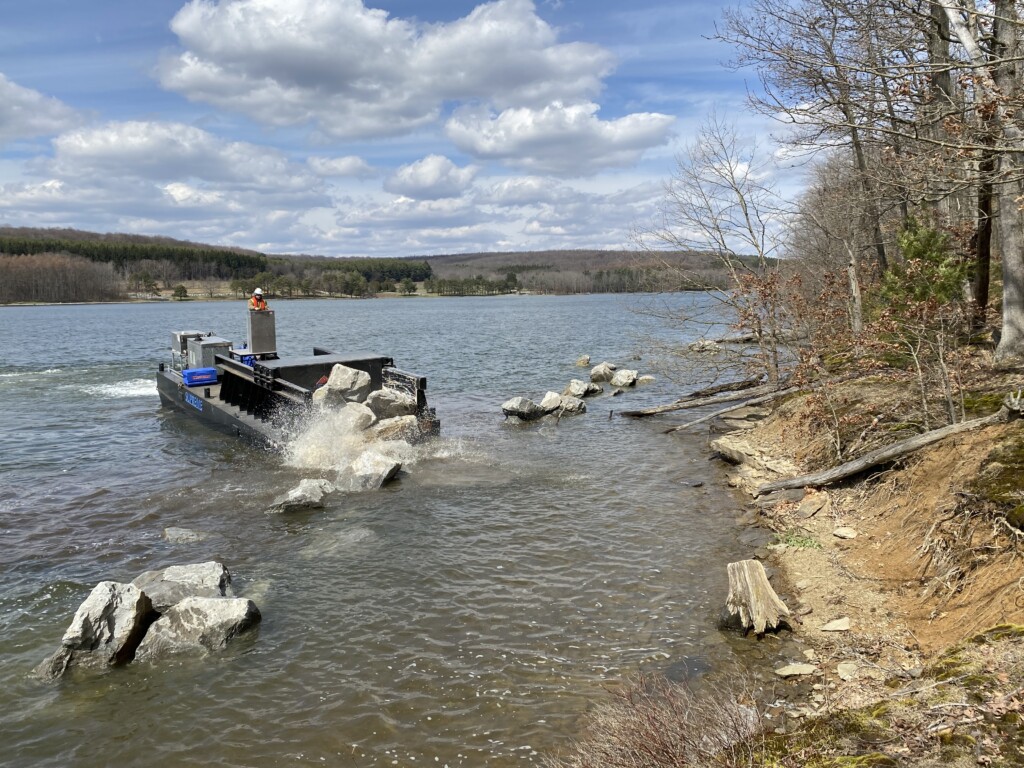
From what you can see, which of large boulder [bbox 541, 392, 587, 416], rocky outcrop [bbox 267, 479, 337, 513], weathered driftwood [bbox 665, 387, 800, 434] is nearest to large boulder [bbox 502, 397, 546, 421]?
large boulder [bbox 541, 392, 587, 416]

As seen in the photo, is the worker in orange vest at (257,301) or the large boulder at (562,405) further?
the large boulder at (562,405)

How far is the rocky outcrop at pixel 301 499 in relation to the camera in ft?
39.5

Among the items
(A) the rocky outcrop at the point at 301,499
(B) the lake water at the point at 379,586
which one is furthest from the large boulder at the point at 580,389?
(A) the rocky outcrop at the point at 301,499

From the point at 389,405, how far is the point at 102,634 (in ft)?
35.6

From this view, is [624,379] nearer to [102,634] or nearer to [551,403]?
[551,403]

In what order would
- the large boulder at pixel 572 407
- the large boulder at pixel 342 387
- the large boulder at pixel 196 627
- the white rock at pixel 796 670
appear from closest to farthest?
1. the white rock at pixel 796 670
2. the large boulder at pixel 196 627
3. the large boulder at pixel 342 387
4. the large boulder at pixel 572 407

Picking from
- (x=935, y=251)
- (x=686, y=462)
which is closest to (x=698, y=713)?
(x=686, y=462)

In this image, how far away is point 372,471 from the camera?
44.5 feet

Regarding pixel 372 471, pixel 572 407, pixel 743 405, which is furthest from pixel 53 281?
pixel 743 405

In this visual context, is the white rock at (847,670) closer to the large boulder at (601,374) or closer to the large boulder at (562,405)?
the large boulder at (562,405)

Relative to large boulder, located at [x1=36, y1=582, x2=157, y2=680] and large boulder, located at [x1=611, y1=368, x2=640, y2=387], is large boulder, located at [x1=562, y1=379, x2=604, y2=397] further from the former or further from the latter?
large boulder, located at [x1=36, y1=582, x2=157, y2=680]

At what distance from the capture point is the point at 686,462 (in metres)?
14.8

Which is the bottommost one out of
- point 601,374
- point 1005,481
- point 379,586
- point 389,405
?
point 379,586

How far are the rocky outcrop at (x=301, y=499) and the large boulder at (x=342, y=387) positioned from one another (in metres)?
4.91
